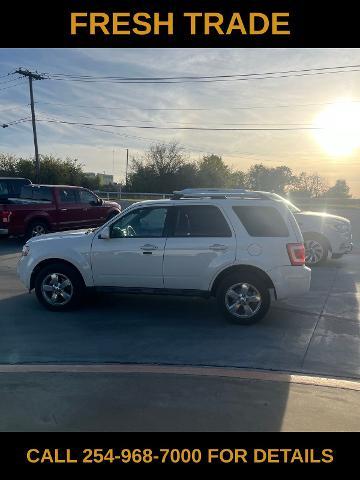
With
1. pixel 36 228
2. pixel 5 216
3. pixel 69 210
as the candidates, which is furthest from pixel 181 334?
pixel 69 210

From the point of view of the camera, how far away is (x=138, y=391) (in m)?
4.11

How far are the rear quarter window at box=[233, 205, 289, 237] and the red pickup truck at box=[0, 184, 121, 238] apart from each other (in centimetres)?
903

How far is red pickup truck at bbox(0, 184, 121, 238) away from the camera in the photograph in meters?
13.4

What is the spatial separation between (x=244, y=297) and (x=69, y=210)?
993 cm

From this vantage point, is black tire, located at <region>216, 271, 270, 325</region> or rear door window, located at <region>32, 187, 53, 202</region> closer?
black tire, located at <region>216, 271, 270, 325</region>

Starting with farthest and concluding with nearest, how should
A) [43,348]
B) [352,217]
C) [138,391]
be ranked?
[352,217], [43,348], [138,391]

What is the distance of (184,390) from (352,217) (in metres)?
19.2

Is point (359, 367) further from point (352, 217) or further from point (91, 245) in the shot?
point (352, 217)

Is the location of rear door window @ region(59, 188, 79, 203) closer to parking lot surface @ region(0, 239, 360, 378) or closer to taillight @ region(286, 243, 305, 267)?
parking lot surface @ region(0, 239, 360, 378)

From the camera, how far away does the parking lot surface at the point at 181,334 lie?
4.95 m

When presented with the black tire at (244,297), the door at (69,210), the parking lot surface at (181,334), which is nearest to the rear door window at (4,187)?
the door at (69,210)

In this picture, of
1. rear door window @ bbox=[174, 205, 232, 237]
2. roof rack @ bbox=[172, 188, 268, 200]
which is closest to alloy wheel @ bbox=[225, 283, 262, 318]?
rear door window @ bbox=[174, 205, 232, 237]

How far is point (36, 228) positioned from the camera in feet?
46.1
